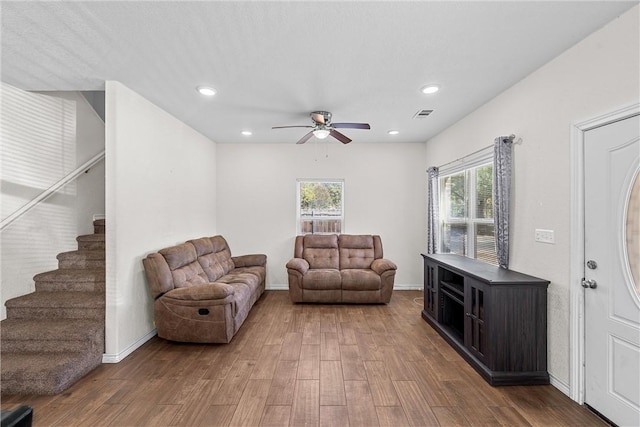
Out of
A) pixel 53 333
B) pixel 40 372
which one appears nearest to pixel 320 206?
pixel 53 333

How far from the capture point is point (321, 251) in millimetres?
4922

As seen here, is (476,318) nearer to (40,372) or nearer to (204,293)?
(204,293)

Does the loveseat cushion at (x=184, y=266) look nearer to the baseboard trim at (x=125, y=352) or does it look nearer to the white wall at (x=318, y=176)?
the baseboard trim at (x=125, y=352)

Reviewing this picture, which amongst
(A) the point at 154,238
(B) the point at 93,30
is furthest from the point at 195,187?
(B) the point at 93,30

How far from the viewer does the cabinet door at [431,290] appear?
11.2 feet

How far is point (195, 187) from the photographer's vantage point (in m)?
4.31

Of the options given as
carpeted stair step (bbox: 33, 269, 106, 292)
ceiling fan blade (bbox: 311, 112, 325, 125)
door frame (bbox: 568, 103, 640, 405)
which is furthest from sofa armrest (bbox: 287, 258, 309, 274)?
door frame (bbox: 568, 103, 640, 405)

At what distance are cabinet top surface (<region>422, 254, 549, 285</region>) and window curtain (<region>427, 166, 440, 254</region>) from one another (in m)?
1.15

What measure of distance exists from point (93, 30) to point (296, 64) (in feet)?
4.82

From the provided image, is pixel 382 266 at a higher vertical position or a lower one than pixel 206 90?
lower

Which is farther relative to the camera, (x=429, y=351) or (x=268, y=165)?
(x=268, y=165)

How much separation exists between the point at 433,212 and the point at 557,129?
2.42 meters

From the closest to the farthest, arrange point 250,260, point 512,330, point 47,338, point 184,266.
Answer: point 512,330 → point 47,338 → point 184,266 → point 250,260

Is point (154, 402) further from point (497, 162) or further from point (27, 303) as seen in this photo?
point (497, 162)
